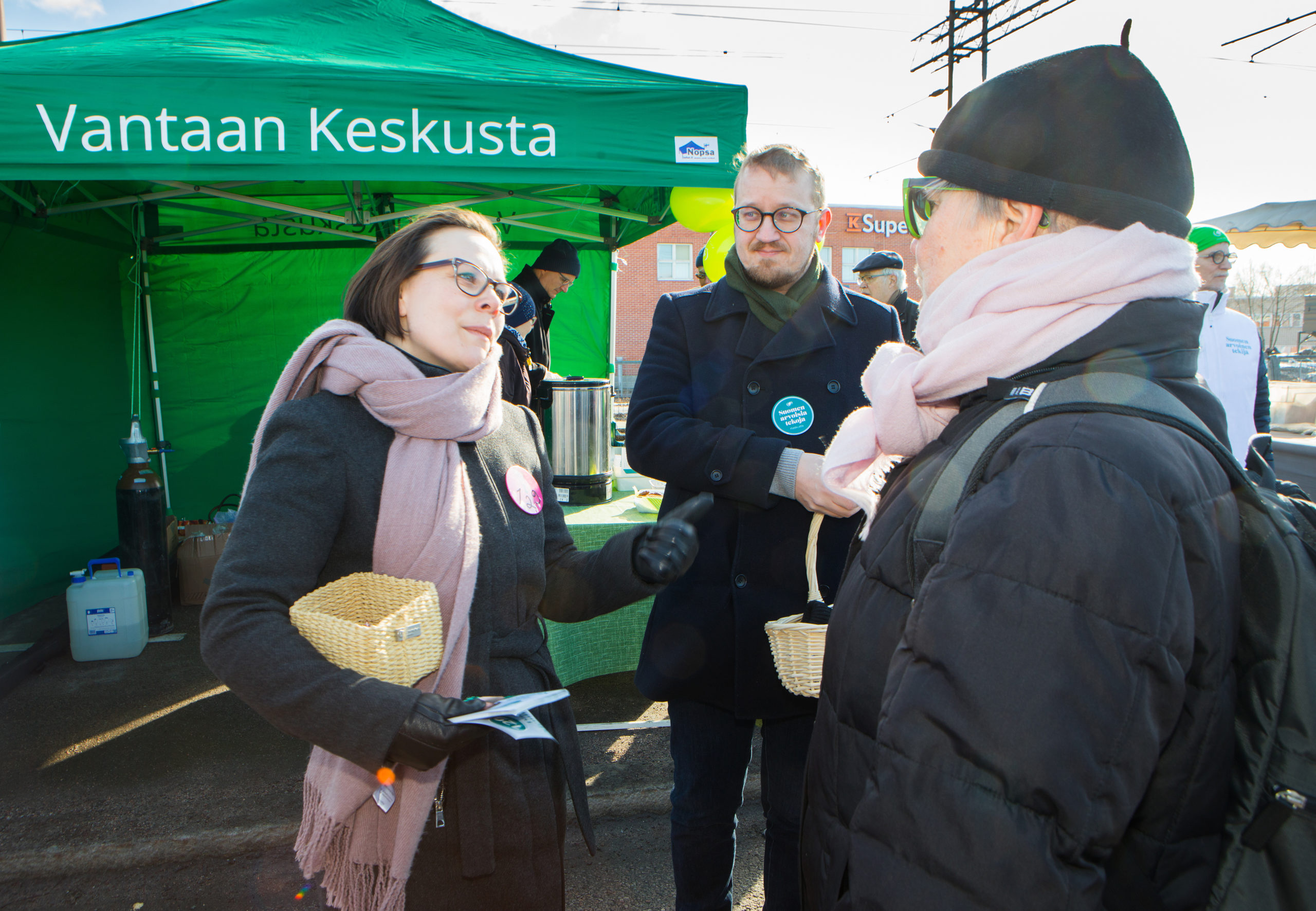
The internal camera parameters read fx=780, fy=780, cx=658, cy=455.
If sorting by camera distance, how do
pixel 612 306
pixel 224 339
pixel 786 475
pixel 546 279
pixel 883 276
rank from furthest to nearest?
pixel 612 306, pixel 224 339, pixel 883 276, pixel 546 279, pixel 786 475

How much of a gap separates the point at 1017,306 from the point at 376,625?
1.08m

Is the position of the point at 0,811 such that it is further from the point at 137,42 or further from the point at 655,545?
the point at 137,42

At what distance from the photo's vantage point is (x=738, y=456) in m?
1.90

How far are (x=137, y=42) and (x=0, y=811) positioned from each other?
10.5 feet

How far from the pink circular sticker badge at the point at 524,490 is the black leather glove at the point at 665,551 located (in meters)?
0.24

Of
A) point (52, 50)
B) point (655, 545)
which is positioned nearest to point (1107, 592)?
point (655, 545)

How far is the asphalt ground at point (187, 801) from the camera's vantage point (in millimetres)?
2611

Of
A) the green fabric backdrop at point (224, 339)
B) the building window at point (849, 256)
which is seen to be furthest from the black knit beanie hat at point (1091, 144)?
the building window at point (849, 256)

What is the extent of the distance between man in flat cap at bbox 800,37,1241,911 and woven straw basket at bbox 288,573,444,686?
0.68 metres

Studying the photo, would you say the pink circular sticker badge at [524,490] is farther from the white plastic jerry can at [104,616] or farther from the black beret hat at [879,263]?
the black beret hat at [879,263]

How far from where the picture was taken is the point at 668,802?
3.17 m

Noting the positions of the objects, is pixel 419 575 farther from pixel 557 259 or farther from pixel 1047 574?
→ pixel 557 259

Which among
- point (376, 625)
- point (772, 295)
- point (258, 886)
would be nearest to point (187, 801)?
point (258, 886)

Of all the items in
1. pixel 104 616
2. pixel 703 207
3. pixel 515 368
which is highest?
pixel 703 207
